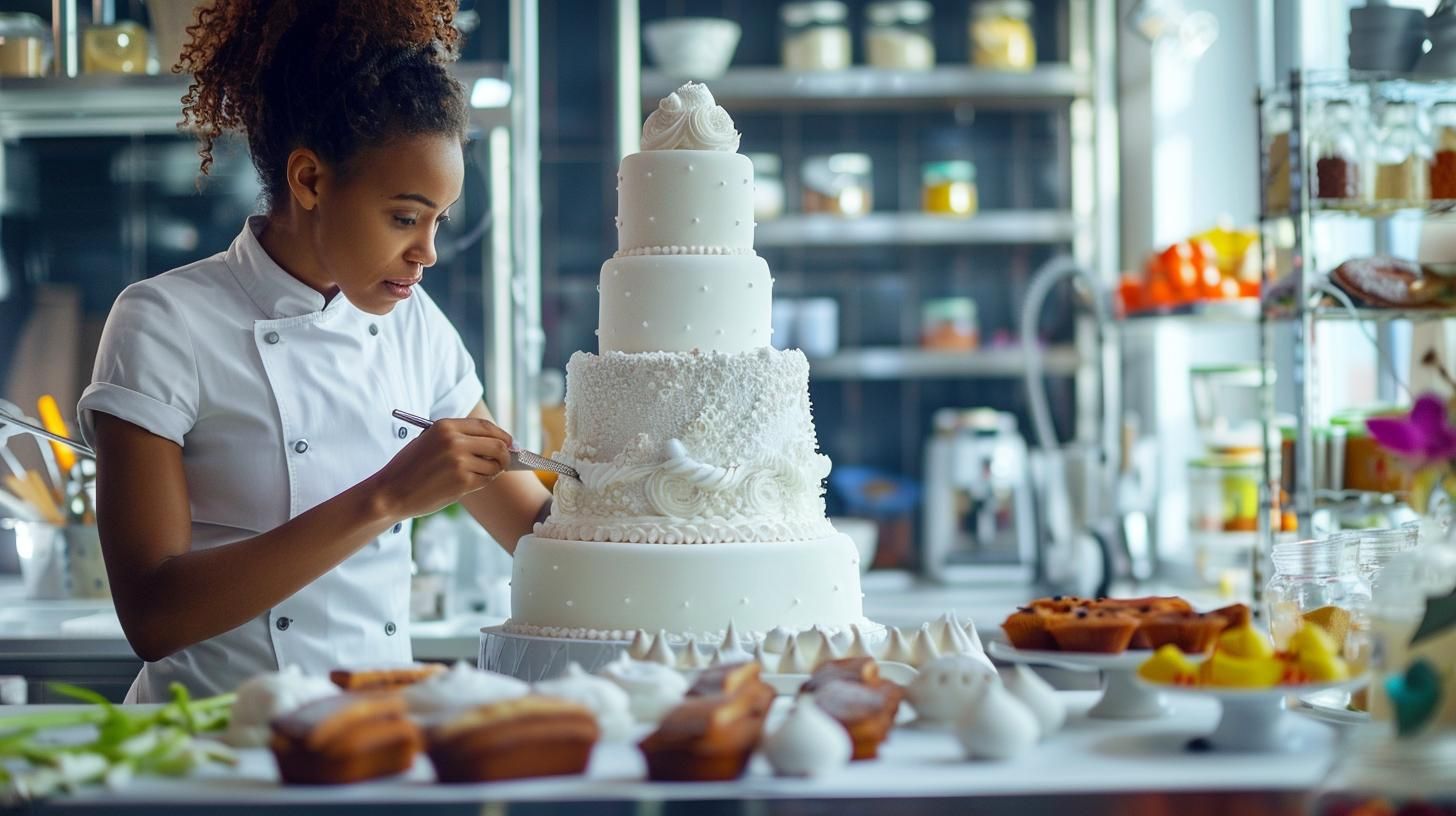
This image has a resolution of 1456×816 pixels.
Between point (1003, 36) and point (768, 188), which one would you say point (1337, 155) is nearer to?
point (1003, 36)

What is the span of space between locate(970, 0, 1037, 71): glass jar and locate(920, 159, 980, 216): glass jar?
35 centimetres

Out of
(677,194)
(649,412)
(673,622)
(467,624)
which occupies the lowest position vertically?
(467,624)

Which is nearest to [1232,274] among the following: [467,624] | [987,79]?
[987,79]

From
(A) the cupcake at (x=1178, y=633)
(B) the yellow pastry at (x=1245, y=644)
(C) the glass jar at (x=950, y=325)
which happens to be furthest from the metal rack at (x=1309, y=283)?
(C) the glass jar at (x=950, y=325)

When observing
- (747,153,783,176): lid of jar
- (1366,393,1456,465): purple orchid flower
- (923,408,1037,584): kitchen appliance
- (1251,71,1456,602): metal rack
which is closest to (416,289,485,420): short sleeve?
(1366,393,1456,465): purple orchid flower

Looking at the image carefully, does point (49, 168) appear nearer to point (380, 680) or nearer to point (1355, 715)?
point (380, 680)

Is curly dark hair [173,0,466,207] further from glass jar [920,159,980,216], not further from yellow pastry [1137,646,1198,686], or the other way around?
glass jar [920,159,980,216]

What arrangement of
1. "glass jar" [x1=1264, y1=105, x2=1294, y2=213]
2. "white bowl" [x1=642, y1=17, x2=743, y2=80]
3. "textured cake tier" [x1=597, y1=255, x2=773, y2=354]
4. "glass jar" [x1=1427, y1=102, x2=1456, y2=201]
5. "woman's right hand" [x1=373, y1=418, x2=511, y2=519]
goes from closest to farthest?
"woman's right hand" [x1=373, y1=418, x2=511, y2=519], "textured cake tier" [x1=597, y1=255, x2=773, y2=354], "glass jar" [x1=1427, y1=102, x2=1456, y2=201], "glass jar" [x1=1264, y1=105, x2=1294, y2=213], "white bowl" [x1=642, y1=17, x2=743, y2=80]

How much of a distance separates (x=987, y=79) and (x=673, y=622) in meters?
3.28

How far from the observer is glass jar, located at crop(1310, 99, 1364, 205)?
2949 mm

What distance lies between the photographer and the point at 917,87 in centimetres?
479

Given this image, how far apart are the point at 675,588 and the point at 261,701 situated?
71 cm

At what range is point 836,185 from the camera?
4.90 meters

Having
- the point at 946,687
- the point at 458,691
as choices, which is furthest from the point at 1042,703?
the point at 458,691
